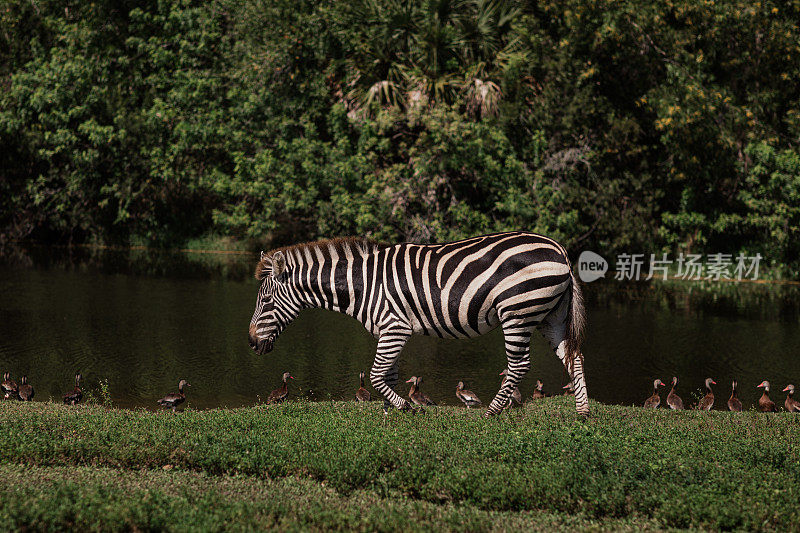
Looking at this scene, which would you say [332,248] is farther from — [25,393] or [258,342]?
[25,393]

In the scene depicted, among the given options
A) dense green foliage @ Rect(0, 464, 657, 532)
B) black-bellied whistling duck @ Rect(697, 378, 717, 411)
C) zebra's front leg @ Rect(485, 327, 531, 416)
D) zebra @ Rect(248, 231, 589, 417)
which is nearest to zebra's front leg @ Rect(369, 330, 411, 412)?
zebra @ Rect(248, 231, 589, 417)

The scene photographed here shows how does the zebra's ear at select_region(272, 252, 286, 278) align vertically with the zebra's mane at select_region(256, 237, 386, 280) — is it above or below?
below

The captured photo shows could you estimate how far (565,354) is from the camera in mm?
11242

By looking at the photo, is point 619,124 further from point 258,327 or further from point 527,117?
point 258,327

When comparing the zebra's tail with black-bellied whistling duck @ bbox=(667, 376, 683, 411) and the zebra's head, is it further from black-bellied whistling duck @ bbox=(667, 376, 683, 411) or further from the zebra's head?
the zebra's head

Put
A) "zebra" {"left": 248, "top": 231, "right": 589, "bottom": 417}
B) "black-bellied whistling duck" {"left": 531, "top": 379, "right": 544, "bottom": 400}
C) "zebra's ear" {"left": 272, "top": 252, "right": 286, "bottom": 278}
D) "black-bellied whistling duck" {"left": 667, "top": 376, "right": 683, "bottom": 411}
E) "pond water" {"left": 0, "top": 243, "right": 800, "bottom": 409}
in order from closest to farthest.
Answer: "zebra" {"left": 248, "top": 231, "right": 589, "bottom": 417}
"zebra's ear" {"left": 272, "top": 252, "right": 286, "bottom": 278}
"black-bellied whistling duck" {"left": 667, "top": 376, "right": 683, "bottom": 411}
"black-bellied whistling duck" {"left": 531, "top": 379, "right": 544, "bottom": 400}
"pond water" {"left": 0, "top": 243, "right": 800, "bottom": 409}

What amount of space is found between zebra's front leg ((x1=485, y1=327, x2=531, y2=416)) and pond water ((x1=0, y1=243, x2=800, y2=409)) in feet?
9.43

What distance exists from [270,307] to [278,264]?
589 millimetres

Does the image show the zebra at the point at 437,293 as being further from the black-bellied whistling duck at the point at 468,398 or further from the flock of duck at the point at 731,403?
the flock of duck at the point at 731,403

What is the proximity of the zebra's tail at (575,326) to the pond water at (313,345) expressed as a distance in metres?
3.25

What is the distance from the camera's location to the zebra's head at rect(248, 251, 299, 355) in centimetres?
1159

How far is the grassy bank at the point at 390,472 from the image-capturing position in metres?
7.52

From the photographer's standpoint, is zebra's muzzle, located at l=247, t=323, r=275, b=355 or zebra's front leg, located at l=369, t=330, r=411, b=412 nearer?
zebra's front leg, located at l=369, t=330, r=411, b=412

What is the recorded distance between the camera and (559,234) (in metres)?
28.5
